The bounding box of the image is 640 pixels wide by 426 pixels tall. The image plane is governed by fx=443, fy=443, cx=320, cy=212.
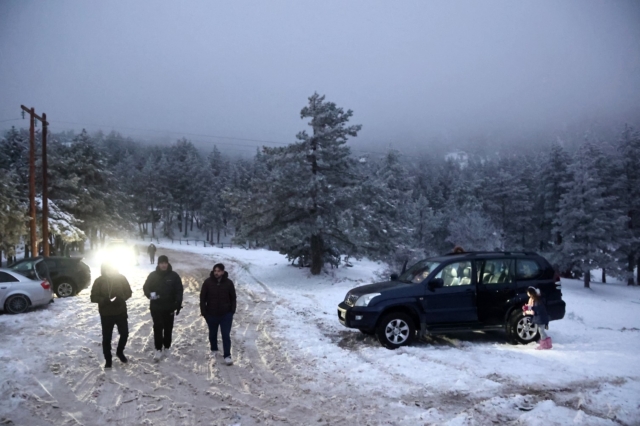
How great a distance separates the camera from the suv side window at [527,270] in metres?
9.48

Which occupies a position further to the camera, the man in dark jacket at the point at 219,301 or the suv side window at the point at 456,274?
the suv side window at the point at 456,274

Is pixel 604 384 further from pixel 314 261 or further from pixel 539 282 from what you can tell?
pixel 314 261

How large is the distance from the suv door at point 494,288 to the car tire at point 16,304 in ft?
39.9

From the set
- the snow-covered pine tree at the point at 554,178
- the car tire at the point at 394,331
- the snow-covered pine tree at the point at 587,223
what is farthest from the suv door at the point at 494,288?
the snow-covered pine tree at the point at 554,178

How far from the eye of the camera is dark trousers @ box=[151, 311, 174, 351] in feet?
26.1

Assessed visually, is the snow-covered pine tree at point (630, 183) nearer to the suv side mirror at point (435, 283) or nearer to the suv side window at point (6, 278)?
the suv side mirror at point (435, 283)

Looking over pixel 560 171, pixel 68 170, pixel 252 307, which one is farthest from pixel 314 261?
pixel 560 171

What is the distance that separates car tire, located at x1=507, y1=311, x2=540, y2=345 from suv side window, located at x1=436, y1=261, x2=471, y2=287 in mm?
1149

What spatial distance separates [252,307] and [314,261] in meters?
8.45

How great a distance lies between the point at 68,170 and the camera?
3775cm

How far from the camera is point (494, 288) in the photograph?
917 cm

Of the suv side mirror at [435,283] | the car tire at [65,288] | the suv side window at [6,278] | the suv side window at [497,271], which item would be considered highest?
the suv side window at [497,271]

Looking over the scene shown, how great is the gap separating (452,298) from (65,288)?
1402 cm

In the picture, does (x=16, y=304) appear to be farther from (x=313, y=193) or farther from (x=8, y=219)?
(x=313, y=193)
